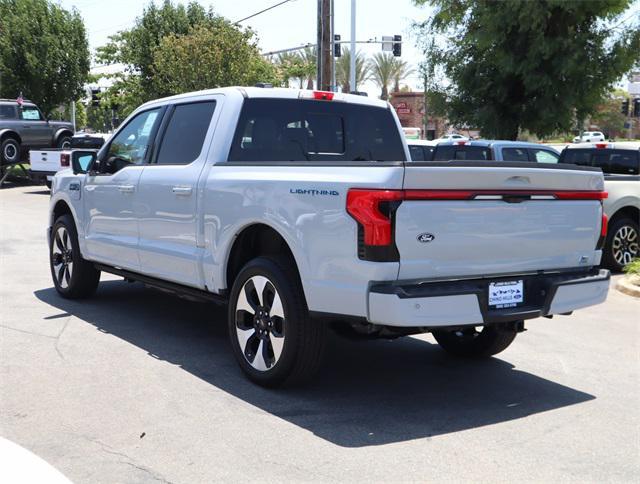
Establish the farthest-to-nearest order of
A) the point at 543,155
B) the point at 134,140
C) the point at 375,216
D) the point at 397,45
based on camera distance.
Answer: the point at 397,45 → the point at 543,155 → the point at 134,140 → the point at 375,216

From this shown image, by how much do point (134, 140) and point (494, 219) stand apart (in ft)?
12.2

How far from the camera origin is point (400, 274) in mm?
4551

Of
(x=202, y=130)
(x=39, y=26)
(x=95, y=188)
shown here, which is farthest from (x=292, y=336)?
(x=39, y=26)

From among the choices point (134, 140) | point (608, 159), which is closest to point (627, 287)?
point (608, 159)

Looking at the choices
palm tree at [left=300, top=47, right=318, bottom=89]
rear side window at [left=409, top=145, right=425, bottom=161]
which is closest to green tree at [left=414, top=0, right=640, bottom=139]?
rear side window at [left=409, top=145, right=425, bottom=161]

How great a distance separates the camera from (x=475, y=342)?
6320 mm

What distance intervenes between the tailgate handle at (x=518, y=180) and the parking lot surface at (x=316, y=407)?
57.5 inches

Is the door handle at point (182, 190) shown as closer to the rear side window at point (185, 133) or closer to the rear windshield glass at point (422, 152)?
the rear side window at point (185, 133)

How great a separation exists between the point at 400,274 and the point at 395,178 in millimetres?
556

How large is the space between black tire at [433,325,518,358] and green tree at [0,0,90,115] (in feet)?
100

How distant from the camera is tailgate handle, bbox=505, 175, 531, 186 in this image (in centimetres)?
488

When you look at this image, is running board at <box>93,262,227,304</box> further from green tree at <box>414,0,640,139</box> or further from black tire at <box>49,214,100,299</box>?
green tree at <box>414,0,640,139</box>

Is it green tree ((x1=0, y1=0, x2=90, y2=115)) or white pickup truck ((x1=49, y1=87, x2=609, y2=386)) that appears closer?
white pickup truck ((x1=49, y1=87, x2=609, y2=386))

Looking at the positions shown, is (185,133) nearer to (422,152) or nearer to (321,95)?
(321,95)
